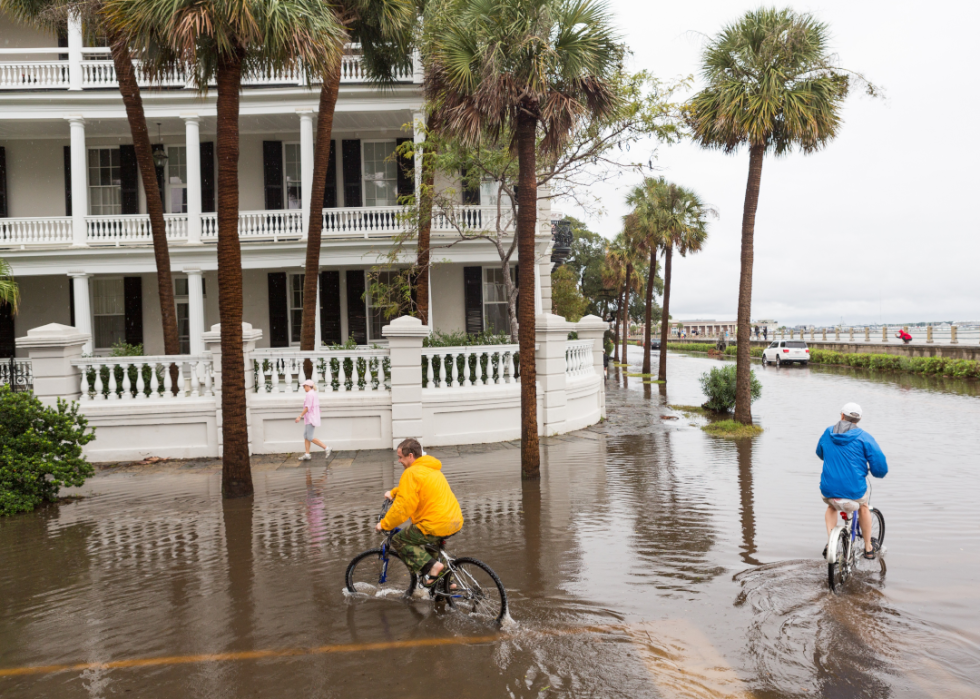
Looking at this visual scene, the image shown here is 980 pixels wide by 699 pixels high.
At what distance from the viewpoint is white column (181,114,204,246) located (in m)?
17.9

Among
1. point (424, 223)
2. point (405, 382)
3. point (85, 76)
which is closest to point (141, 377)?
point (405, 382)

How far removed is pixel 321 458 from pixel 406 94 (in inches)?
416

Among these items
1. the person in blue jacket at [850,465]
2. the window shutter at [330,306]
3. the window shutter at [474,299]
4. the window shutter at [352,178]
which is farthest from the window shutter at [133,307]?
the person in blue jacket at [850,465]

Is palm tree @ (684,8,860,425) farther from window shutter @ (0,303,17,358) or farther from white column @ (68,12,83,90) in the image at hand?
window shutter @ (0,303,17,358)

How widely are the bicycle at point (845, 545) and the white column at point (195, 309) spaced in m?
16.3

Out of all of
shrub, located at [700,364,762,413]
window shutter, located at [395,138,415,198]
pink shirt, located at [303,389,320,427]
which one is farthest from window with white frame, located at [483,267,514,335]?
pink shirt, located at [303,389,320,427]

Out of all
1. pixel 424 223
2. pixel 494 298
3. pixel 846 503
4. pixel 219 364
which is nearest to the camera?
pixel 846 503

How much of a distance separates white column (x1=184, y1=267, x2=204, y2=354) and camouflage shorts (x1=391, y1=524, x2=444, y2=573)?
14.6m

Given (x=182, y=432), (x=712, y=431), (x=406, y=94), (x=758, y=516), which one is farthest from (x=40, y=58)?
(x=758, y=516)

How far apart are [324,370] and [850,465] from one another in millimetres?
9551

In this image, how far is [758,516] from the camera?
319 inches

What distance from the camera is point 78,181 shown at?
18203 millimetres

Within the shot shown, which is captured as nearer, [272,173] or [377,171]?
[272,173]

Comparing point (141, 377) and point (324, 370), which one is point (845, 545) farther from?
point (141, 377)
